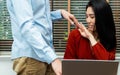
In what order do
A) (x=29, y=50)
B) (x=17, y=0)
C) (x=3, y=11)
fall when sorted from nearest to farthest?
(x=17, y=0)
(x=29, y=50)
(x=3, y=11)

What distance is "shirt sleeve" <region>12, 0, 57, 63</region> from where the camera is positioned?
1.23m

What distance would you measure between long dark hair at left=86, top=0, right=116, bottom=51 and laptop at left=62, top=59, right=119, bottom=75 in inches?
25.2

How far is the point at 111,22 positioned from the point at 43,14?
0.71 m

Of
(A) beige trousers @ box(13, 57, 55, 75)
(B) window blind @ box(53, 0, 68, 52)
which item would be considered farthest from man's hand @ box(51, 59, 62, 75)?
(B) window blind @ box(53, 0, 68, 52)

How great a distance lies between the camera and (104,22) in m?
1.92

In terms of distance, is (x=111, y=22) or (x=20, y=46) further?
(x=111, y=22)

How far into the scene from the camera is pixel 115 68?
1.34 metres

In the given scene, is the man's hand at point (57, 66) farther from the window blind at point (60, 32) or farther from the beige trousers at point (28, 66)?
the window blind at point (60, 32)

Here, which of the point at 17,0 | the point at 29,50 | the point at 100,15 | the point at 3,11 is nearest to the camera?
the point at 17,0

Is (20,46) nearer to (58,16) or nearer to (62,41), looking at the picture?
(58,16)

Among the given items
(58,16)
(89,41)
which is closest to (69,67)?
(58,16)

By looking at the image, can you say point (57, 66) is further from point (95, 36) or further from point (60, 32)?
point (60, 32)

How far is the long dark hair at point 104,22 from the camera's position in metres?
1.89

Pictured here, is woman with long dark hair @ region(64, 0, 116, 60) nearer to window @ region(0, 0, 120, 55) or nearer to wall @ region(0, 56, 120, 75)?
window @ region(0, 0, 120, 55)
